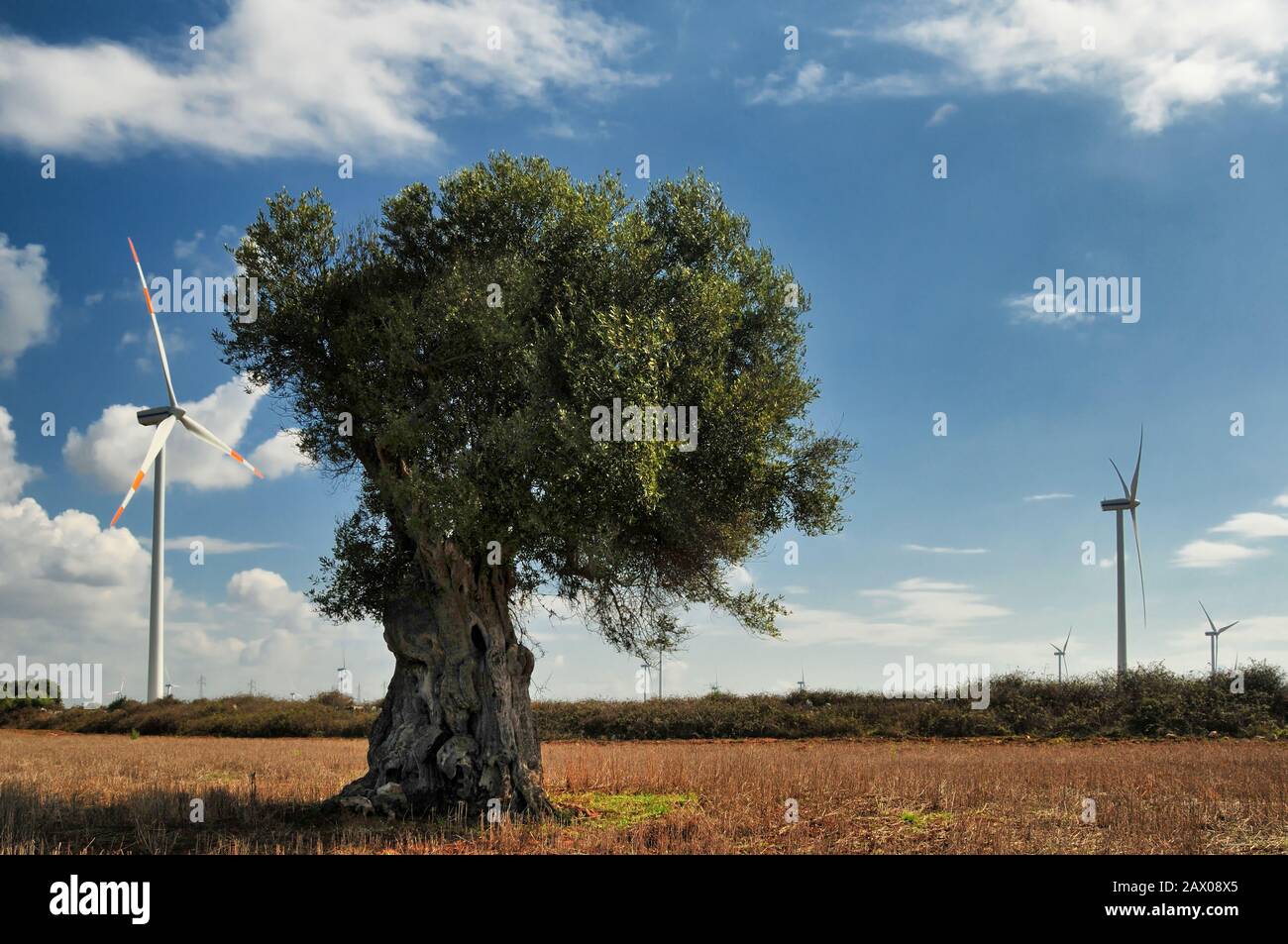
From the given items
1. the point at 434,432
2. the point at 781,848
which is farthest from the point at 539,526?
the point at 781,848

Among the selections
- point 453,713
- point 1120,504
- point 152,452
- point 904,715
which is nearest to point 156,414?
point 152,452

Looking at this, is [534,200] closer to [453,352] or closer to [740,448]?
[453,352]

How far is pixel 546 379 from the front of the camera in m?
21.3

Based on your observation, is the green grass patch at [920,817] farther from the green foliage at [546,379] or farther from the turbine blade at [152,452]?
the turbine blade at [152,452]

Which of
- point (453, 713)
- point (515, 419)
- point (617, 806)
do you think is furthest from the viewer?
point (617, 806)

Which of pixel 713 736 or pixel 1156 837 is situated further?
pixel 713 736

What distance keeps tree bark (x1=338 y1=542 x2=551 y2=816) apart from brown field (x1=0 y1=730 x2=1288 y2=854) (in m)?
1.37

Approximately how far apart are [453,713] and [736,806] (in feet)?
22.5

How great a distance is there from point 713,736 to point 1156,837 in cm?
3345

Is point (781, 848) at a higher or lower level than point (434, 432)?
lower

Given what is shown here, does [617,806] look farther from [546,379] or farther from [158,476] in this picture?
[158,476]

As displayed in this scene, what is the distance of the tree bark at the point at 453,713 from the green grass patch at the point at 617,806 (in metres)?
0.95

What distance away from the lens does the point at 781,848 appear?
18.7m
